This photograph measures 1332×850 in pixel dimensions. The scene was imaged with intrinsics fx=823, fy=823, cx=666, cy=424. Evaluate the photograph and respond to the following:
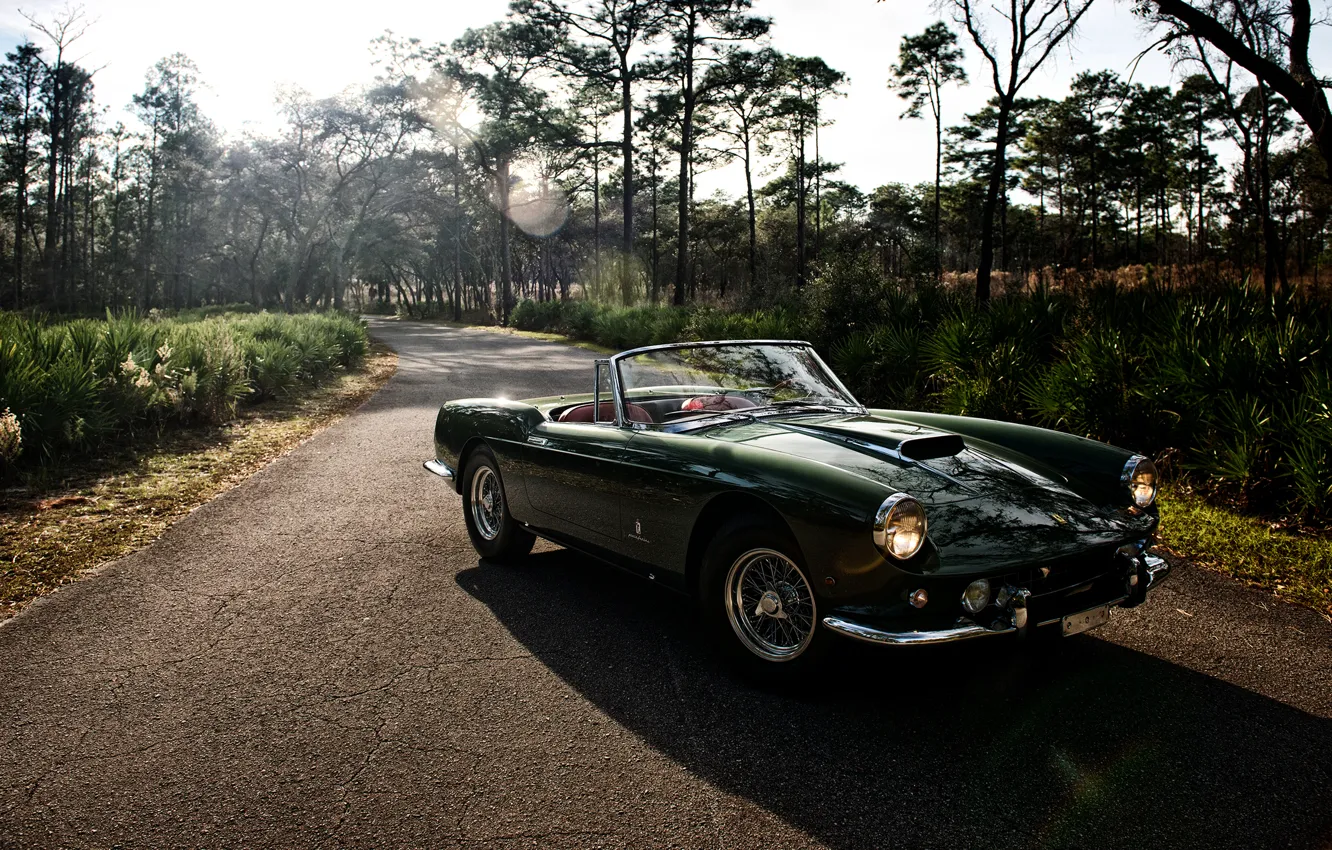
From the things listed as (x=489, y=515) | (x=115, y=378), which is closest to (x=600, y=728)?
(x=489, y=515)

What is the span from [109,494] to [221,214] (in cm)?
5243

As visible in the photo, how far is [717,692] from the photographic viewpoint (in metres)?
3.10

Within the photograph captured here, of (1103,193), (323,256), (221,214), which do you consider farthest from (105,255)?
(1103,193)

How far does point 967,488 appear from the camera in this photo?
123 inches

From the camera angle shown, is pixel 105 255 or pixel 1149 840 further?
pixel 105 255

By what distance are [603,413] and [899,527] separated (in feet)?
6.54

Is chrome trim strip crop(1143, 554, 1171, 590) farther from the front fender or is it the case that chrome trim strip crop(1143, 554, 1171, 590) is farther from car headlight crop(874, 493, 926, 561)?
car headlight crop(874, 493, 926, 561)

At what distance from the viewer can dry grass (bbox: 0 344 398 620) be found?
16.4 ft

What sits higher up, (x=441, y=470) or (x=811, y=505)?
(x=811, y=505)

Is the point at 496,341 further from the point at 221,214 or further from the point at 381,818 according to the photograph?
the point at 221,214

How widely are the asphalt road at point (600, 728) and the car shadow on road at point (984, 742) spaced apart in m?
0.01

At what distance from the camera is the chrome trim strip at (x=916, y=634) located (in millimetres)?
2558

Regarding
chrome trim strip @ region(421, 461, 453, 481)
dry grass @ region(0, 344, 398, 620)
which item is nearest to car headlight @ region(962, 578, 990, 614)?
chrome trim strip @ region(421, 461, 453, 481)

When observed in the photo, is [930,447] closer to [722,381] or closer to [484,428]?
[722,381]
